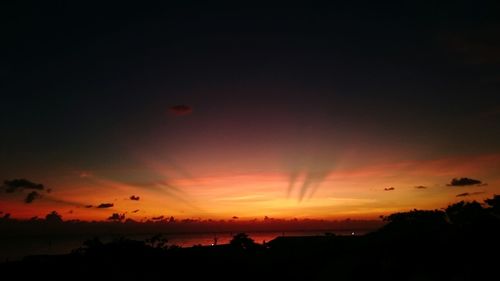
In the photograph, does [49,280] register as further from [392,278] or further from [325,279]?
[392,278]

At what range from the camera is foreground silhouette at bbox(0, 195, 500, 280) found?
22.3 m

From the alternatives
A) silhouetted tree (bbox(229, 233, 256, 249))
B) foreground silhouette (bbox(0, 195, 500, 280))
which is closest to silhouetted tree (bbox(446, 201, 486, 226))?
foreground silhouette (bbox(0, 195, 500, 280))

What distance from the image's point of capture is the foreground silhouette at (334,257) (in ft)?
73.0

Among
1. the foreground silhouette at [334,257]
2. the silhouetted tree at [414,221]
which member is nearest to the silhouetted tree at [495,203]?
the foreground silhouette at [334,257]

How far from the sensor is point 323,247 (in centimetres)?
3619

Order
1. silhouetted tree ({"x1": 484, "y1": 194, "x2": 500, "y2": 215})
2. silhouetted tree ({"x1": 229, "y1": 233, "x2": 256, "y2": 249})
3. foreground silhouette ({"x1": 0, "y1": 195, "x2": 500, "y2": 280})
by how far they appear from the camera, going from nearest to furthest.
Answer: foreground silhouette ({"x1": 0, "y1": 195, "x2": 500, "y2": 280}) < silhouetted tree ({"x1": 484, "y1": 194, "x2": 500, "y2": 215}) < silhouetted tree ({"x1": 229, "y1": 233, "x2": 256, "y2": 249})

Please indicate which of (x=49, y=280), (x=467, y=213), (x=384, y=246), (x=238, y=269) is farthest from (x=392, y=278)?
(x=49, y=280)

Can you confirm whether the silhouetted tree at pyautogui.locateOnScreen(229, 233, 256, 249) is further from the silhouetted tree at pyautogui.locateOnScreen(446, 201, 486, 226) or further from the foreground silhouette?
the silhouetted tree at pyautogui.locateOnScreen(446, 201, 486, 226)

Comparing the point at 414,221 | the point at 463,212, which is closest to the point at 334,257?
the point at 414,221

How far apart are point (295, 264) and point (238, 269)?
5003 millimetres

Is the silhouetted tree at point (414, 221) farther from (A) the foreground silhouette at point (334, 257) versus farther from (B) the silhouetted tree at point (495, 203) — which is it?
(B) the silhouetted tree at point (495, 203)

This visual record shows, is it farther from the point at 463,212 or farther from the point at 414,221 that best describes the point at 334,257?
the point at 463,212

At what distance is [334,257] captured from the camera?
31359mm

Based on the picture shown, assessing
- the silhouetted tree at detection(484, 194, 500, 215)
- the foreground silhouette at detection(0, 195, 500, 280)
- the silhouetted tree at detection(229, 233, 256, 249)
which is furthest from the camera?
the silhouetted tree at detection(229, 233, 256, 249)
